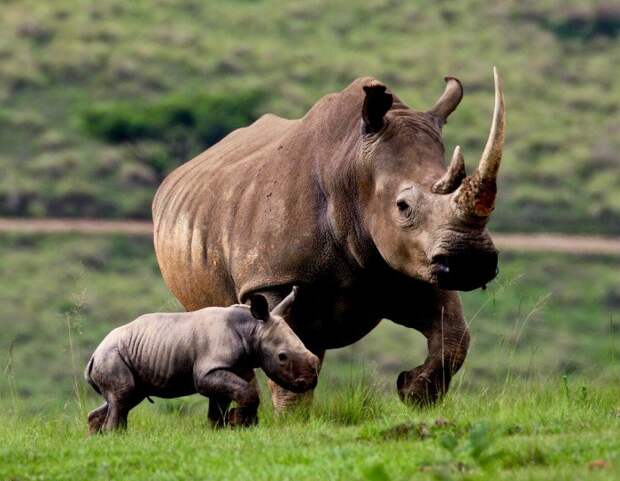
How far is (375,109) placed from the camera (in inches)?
368

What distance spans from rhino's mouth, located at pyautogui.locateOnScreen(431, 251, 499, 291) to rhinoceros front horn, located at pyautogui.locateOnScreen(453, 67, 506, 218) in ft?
0.67

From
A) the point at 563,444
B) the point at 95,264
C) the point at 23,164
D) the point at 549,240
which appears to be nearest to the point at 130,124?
the point at 23,164

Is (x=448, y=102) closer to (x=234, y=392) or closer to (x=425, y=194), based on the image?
(x=425, y=194)

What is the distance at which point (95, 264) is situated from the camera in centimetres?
3406

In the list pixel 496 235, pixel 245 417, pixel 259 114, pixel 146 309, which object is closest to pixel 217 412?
pixel 245 417

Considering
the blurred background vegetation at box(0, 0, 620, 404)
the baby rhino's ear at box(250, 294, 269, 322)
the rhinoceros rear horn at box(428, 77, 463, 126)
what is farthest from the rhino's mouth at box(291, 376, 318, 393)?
the blurred background vegetation at box(0, 0, 620, 404)

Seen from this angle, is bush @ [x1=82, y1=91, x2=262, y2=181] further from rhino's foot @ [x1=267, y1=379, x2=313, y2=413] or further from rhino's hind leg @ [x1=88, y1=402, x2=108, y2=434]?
rhino's hind leg @ [x1=88, y1=402, x2=108, y2=434]

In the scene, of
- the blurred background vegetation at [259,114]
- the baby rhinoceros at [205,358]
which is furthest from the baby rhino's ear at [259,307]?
the blurred background vegetation at [259,114]

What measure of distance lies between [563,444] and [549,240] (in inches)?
1201

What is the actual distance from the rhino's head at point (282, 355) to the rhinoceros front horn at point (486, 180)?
3.66ft

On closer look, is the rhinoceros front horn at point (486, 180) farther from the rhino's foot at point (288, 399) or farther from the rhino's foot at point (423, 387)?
the rhino's foot at point (288, 399)

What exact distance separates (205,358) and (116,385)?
50cm

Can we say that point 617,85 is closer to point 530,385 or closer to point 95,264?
point 95,264

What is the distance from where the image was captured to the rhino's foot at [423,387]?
915 cm
